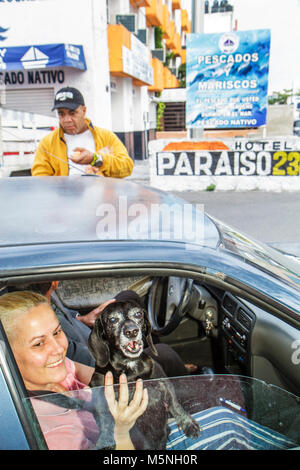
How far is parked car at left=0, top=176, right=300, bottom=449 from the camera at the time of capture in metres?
1.26

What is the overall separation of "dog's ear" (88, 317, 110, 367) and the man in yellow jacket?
1964mm

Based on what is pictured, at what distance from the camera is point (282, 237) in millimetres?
6477

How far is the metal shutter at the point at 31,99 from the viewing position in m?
15.2

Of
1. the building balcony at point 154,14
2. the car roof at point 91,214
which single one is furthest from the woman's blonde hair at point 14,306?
the building balcony at point 154,14

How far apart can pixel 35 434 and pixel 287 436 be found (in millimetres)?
867

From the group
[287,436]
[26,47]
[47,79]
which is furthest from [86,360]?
[47,79]

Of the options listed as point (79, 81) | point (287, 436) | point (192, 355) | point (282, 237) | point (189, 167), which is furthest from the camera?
point (79, 81)

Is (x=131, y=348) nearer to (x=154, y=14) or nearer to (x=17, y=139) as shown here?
(x=17, y=139)

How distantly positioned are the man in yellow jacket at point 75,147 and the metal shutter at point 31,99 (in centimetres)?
1244

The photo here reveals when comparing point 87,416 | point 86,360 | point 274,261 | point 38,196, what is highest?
point 38,196

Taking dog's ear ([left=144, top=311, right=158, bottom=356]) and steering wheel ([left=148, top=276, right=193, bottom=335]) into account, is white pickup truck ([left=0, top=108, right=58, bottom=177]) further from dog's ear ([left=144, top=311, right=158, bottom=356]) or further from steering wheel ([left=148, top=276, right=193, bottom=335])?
dog's ear ([left=144, top=311, right=158, bottom=356])

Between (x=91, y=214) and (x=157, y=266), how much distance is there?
0.49 m

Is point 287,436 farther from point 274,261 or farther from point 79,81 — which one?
point 79,81

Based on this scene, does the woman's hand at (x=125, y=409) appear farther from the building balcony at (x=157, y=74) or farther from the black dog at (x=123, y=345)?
the building balcony at (x=157, y=74)
